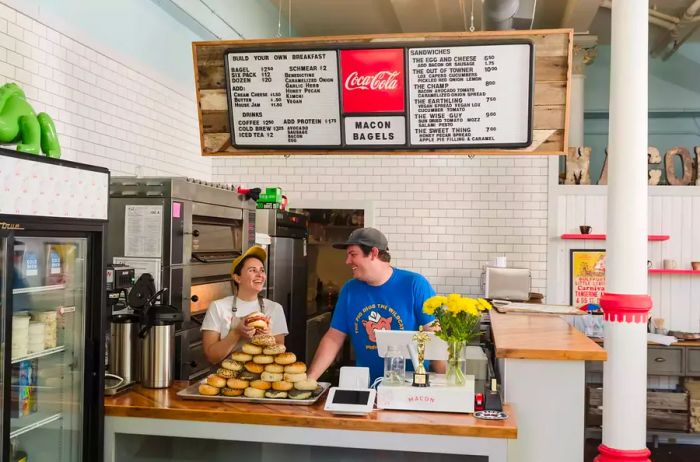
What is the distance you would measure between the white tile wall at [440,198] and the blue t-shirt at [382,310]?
3.37 meters

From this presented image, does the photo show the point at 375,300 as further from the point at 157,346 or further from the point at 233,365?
the point at 157,346

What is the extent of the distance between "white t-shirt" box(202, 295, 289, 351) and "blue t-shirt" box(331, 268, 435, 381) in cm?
54

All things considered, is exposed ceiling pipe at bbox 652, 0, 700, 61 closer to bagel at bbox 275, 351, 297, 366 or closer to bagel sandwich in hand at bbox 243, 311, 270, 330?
bagel sandwich in hand at bbox 243, 311, 270, 330

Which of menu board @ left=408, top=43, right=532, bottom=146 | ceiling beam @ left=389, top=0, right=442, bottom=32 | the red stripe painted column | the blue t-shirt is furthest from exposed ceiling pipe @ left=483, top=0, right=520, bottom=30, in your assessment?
the blue t-shirt

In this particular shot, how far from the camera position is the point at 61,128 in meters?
4.57

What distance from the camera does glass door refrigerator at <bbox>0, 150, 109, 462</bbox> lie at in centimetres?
306

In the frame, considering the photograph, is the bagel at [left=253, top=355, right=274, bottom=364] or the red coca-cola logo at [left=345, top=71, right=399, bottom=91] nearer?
the bagel at [left=253, top=355, right=274, bottom=364]

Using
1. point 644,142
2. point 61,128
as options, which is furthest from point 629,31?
point 61,128

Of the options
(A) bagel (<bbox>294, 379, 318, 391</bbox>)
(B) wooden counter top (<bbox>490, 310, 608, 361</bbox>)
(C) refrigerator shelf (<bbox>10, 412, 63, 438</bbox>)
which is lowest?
(C) refrigerator shelf (<bbox>10, 412, 63, 438</bbox>)

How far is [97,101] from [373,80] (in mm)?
1953

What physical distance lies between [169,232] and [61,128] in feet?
3.07

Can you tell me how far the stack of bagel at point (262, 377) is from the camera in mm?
3393

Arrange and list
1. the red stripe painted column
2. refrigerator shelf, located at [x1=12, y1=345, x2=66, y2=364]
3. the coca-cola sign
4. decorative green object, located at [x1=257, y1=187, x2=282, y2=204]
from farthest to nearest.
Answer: decorative green object, located at [x1=257, y1=187, x2=282, y2=204]
the red stripe painted column
the coca-cola sign
refrigerator shelf, located at [x1=12, y1=345, x2=66, y2=364]

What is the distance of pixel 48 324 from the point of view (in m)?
3.25
